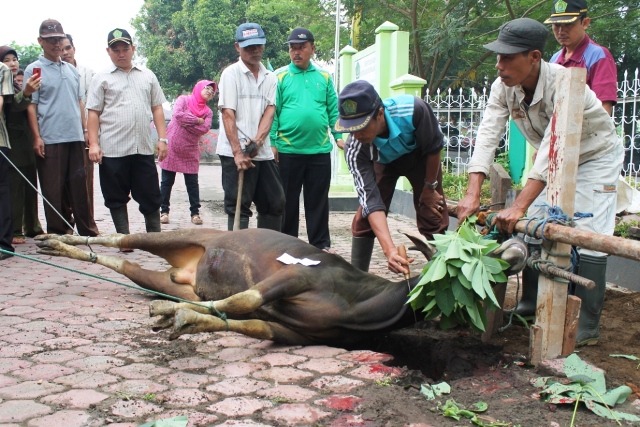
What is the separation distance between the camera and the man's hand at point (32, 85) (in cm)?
634

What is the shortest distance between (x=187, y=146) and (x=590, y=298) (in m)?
6.54

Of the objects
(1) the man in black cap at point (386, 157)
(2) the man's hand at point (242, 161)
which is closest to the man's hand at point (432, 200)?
(1) the man in black cap at point (386, 157)

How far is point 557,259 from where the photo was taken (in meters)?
3.53

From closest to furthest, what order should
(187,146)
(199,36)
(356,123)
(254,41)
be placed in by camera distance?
1. (356,123)
2. (254,41)
3. (187,146)
4. (199,36)

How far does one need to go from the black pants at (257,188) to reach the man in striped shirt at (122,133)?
93cm

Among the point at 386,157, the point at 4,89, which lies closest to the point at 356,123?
the point at 386,157

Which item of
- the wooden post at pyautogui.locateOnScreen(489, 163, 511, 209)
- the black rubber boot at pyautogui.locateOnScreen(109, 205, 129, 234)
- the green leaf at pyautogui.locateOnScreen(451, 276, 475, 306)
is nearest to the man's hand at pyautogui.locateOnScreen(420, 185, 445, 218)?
the wooden post at pyautogui.locateOnScreen(489, 163, 511, 209)

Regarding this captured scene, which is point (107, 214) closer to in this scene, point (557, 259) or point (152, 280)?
point (152, 280)

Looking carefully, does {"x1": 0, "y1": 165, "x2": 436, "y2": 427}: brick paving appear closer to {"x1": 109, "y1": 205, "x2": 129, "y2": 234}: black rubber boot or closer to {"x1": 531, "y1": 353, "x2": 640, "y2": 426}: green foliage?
{"x1": 531, "y1": 353, "x2": 640, "y2": 426}: green foliage

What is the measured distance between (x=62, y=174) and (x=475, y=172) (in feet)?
14.8

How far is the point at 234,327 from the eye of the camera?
371 cm

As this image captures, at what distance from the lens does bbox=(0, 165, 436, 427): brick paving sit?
2.92m

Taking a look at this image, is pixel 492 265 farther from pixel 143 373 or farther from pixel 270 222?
pixel 270 222

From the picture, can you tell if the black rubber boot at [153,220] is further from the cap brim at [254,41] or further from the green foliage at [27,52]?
the green foliage at [27,52]
